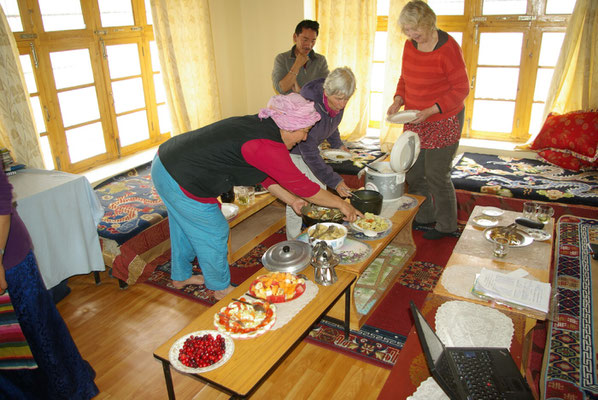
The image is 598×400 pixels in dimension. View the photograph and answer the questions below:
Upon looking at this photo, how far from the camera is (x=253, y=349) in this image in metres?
1.52

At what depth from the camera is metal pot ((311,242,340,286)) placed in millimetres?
1877

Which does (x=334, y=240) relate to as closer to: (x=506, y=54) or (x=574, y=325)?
(x=574, y=325)

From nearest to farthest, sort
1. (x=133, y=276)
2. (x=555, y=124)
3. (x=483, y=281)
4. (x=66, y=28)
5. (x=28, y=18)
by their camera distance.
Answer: (x=483, y=281) < (x=133, y=276) < (x=28, y=18) < (x=66, y=28) < (x=555, y=124)

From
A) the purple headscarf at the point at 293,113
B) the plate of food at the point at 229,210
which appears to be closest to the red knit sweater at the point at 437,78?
the purple headscarf at the point at 293,113

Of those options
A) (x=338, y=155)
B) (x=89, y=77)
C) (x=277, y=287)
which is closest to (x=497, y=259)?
(x=277, y=287)

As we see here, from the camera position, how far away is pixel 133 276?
9.34 feet

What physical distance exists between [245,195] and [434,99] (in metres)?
1.38

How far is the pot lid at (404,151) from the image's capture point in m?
2.68

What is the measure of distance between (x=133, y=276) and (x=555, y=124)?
11.0ft

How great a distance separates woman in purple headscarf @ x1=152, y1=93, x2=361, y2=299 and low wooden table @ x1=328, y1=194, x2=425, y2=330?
0.21 m

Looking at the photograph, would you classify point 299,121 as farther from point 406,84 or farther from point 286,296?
point 406,84

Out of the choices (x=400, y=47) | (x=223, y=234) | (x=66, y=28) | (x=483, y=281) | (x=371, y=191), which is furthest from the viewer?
(x=400, y=47)

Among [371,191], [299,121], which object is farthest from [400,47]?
[299,121]

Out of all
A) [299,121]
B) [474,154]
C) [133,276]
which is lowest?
[133,276]
